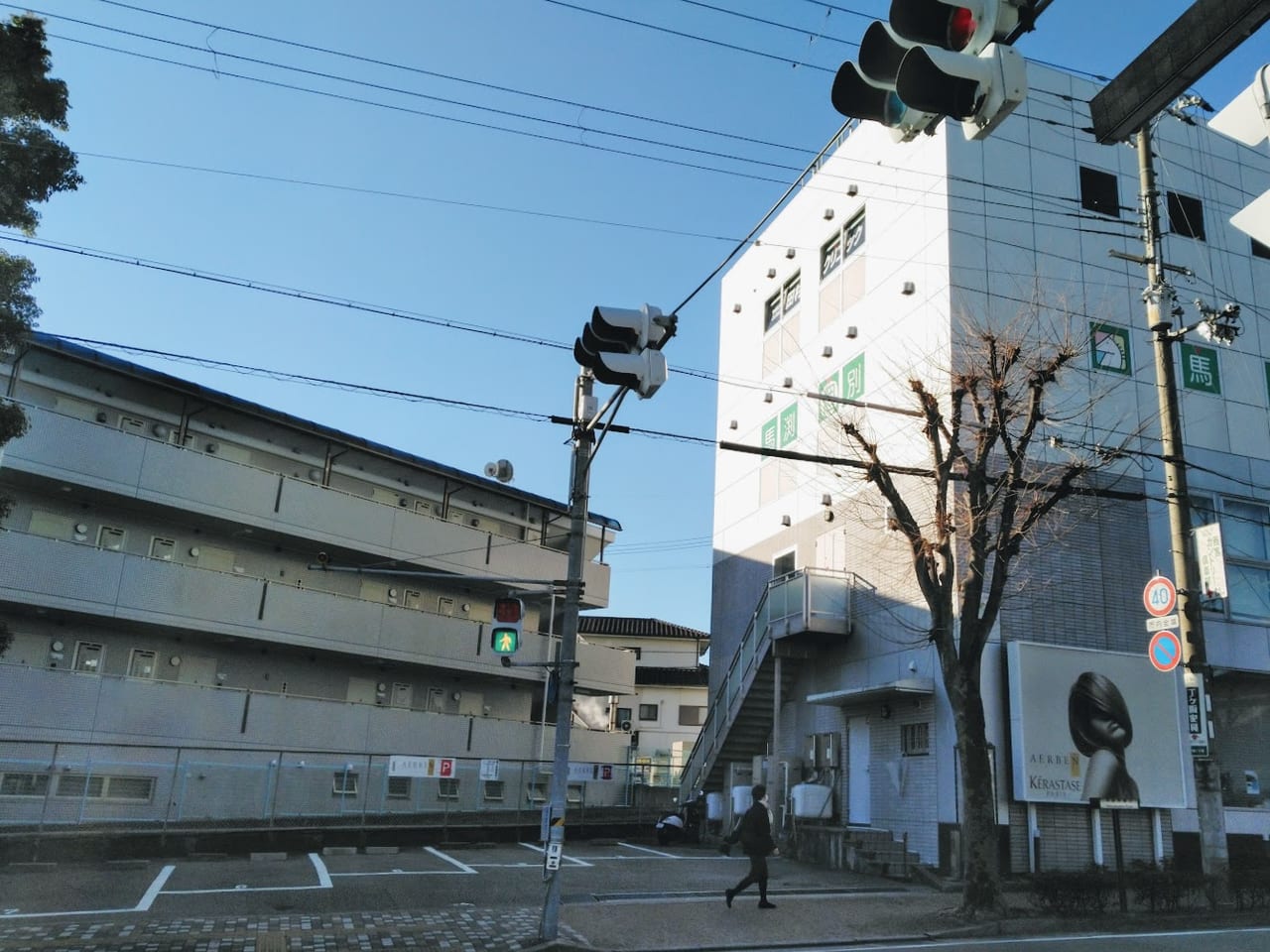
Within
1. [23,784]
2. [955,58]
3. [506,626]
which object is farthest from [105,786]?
[955,58]

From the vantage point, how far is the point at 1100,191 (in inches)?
871

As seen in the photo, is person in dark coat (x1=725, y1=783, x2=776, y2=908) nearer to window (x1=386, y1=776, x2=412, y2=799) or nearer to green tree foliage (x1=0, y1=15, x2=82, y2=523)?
green tree foliage (x1=0, y1=15, x2=82, y2=523)

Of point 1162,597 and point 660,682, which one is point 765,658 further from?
point 660,682

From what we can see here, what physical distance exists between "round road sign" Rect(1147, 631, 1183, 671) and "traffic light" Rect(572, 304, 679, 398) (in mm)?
8849

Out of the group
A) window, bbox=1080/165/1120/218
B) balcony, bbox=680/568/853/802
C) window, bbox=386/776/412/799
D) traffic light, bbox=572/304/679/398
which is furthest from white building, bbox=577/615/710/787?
traffic light, bbox=572/304/679/398

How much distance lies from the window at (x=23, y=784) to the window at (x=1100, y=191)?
23486 millimetres

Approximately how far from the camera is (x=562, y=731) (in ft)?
38.5

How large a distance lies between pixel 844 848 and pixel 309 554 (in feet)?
54.1

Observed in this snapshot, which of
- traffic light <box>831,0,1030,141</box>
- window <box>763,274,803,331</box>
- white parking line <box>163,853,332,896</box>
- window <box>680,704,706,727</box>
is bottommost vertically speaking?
white parking line <box>163,853,332,896</box>

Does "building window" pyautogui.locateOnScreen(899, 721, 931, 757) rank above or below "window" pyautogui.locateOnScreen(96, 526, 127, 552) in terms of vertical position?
below

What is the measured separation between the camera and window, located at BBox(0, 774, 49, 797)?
1736cm

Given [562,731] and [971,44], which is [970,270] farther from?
[971,44]

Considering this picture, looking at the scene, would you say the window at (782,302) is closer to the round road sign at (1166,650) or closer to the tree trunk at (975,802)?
the round road sign at (1166,650)

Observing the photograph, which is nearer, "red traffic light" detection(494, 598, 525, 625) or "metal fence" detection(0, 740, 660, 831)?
"red traffic light" detection(494, 598, 525, 625)
